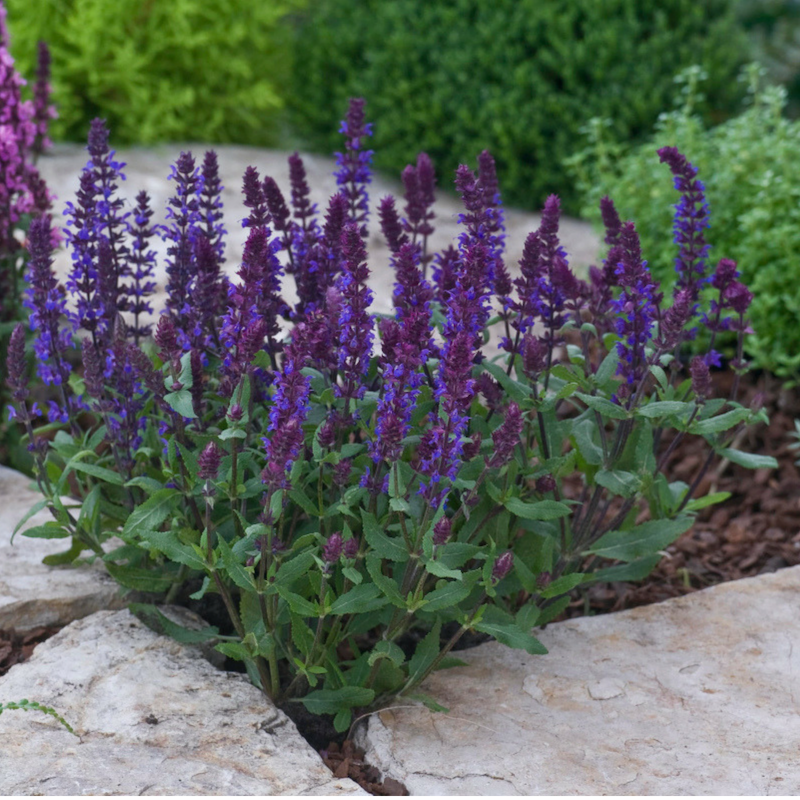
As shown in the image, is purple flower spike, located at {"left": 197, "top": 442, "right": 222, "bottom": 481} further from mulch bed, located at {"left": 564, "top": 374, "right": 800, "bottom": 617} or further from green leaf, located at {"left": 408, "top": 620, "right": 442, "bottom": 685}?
mulch bed, located at {"left": 564, "top": 374, "right": 800, "bottom": 617}

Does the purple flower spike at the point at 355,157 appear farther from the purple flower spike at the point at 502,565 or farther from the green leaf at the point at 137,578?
the green leaf at the point at 137,578

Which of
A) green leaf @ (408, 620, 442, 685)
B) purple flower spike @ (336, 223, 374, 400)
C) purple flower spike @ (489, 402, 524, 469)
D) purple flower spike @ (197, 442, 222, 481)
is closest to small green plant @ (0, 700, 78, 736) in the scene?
purple flower spike @ (197, 442, 222, 481)

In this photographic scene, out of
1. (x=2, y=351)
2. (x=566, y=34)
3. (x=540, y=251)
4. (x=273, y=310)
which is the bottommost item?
(x=2, y=351)

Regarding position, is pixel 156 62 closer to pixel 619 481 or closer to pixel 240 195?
pixel 240 195

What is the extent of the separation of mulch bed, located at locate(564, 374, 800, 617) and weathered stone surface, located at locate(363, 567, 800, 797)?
12.9 inches

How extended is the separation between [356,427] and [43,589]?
115 cm

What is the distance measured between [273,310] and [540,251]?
0.71m

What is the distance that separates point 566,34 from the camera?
6754mm

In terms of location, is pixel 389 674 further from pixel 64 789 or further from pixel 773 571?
pixel 773 571

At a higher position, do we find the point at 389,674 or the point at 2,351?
the point at 2,351

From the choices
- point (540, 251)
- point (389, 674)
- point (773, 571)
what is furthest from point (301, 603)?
point (773, 571)

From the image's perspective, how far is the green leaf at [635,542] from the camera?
9.52 ft

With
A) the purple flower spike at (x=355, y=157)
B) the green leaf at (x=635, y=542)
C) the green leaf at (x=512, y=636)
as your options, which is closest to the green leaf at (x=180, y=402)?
the purple flower spike at (x=355, y=157)

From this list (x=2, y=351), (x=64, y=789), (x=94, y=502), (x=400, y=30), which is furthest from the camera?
(x=400, y=30)
